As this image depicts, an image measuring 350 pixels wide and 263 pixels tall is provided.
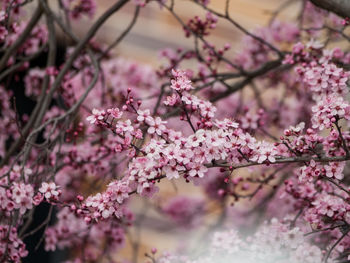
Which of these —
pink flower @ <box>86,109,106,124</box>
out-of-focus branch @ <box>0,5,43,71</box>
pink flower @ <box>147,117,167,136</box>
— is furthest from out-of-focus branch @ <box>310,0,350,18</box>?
out-of-focus branch @ <box>0,5,43,71</box>

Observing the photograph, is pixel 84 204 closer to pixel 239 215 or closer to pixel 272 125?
pixel 272 125

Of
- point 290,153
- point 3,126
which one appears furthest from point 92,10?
point 290,153

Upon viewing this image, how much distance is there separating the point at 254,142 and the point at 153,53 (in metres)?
5.06

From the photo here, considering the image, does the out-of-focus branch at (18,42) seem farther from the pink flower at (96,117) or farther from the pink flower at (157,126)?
the pink flower at (157,126)

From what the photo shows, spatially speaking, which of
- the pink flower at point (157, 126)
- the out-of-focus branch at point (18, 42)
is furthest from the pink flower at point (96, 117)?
the out-of-focus branch at point (18, 42)

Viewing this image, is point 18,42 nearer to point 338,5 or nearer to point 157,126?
point 157,126

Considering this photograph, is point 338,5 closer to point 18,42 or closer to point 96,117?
point 96,117

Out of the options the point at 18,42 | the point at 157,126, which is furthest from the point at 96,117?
the point at 18,42

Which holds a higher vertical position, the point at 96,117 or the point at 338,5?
the point at 338,5

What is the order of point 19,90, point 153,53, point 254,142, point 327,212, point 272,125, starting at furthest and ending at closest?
point 153,53, point 19,90, point 272,125, point 327,212, point 254,142

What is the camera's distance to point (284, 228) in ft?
7.54

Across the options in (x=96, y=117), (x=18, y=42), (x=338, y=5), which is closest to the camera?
(x=96, y=117)

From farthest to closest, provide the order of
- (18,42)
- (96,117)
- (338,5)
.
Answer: (18,42), (338,5), (96,117)

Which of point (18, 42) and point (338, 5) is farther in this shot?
point (18, 42)
